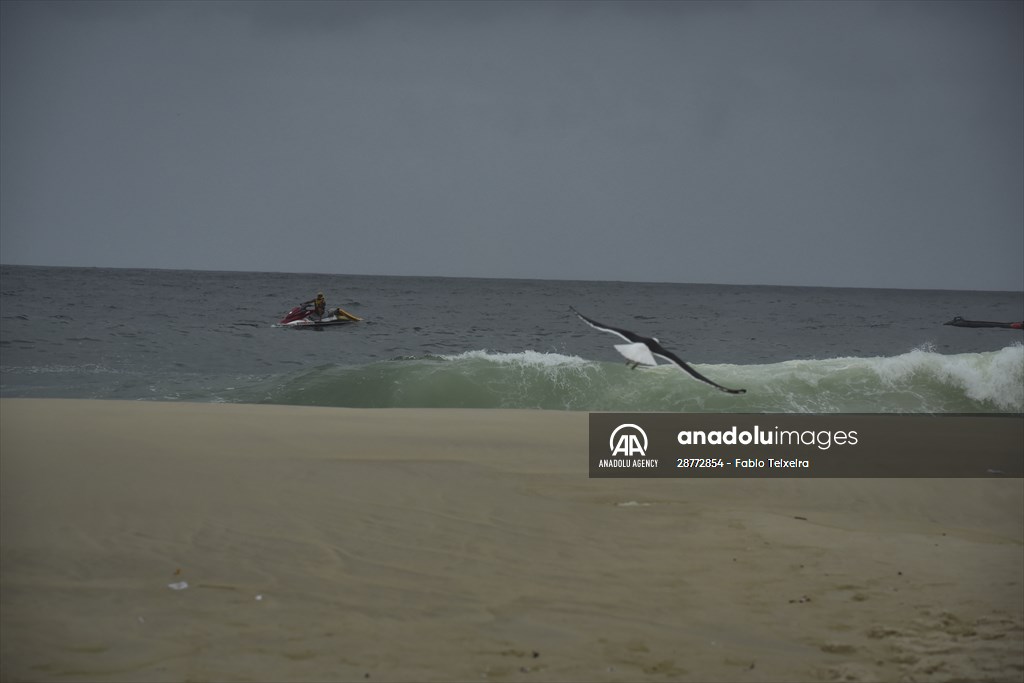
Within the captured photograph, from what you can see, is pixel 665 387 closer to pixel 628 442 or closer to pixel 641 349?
pixel 628 442

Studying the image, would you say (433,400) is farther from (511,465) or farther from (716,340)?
(716,340)

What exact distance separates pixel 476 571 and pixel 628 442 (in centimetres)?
413

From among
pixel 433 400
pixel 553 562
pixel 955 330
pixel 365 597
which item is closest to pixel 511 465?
pixel 553 562

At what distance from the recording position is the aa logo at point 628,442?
7.46 metres

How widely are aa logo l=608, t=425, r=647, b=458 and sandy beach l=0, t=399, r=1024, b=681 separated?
628 mm

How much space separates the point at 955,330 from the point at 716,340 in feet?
49.4

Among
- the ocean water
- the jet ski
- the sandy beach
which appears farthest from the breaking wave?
the jet ski

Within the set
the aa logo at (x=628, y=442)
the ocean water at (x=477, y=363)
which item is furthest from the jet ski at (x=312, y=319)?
the aa logo at (x=628, y=442)

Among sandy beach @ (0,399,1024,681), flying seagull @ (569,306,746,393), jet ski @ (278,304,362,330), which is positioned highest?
jet ski @ (278,304,362,330)

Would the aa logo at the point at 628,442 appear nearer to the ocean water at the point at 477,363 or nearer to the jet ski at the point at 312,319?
the ocean water at the point at 477,363

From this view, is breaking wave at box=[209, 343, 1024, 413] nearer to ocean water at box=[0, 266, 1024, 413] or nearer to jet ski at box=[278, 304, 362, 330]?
ocean water at box=[0, 266, 1024, 413]

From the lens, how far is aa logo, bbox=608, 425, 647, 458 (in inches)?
294

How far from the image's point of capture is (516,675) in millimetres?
3129

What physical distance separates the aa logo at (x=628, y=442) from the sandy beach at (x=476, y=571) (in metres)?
0.63
